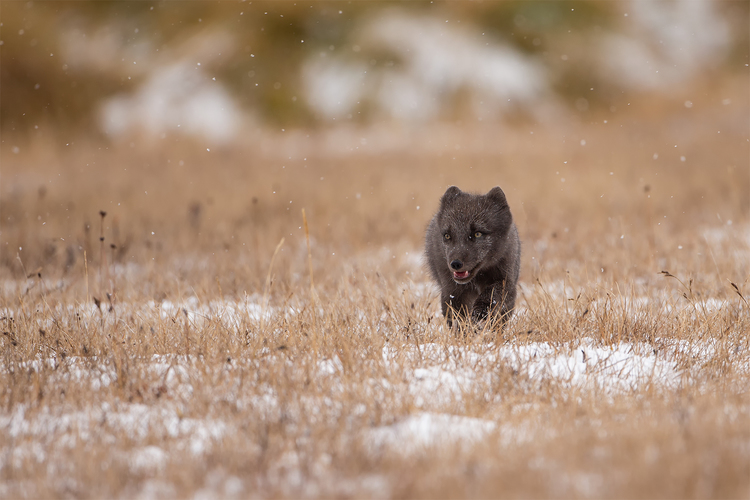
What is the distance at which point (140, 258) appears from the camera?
8922mm

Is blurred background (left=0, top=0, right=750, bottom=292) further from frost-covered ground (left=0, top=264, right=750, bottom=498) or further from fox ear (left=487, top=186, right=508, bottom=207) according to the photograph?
frost-covered ground (left=0, top=264, right=750, bottom=498)

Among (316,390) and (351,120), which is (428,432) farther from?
(351,120)

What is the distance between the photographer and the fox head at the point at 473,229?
4797 millimetres

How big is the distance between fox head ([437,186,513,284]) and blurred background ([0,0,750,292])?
9.73 feet

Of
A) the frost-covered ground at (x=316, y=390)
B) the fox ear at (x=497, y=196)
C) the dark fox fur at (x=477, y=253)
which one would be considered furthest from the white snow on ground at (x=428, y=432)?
the fox ear at (x=497, y=196)

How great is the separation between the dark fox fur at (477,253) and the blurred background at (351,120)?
2.90 meters

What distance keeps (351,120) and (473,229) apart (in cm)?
1678

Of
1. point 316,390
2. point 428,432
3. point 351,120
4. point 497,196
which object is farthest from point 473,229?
point 351,120

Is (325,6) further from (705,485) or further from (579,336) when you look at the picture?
(705,485)

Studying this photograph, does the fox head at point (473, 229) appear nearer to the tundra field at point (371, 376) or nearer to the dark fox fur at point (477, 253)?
the dark fox fur at point (477, 253)

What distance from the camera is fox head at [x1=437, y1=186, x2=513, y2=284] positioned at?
15.7 feet

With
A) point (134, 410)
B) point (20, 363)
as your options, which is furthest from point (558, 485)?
point (20, 363)

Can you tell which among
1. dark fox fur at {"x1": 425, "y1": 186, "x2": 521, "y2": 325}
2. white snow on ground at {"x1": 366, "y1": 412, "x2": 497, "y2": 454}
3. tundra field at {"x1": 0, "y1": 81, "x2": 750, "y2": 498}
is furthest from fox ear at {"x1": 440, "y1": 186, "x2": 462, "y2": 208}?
white snow on ground at {"x1": 366, "y1": 412, "x2": 497, "y2": 454}

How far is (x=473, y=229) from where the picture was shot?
4.95 m
